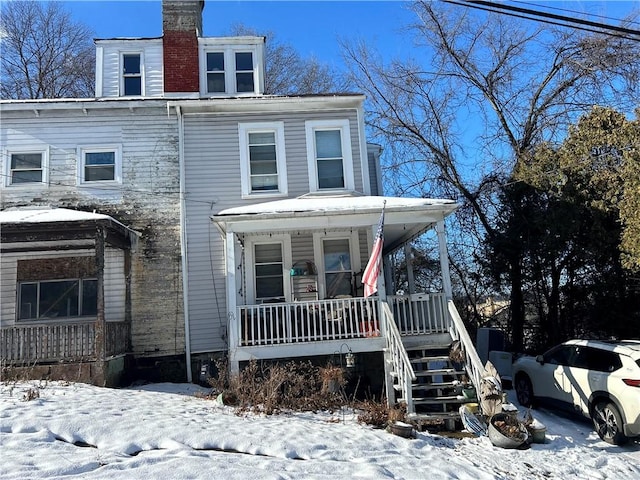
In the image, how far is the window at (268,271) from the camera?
12.5m

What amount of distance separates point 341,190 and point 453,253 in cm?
770

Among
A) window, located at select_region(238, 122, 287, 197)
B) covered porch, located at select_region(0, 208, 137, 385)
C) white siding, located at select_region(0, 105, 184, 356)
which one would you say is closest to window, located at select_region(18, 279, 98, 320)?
covered porch, located at select_region(0, 208, 137, 385)

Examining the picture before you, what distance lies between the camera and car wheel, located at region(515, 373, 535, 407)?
10262 mm

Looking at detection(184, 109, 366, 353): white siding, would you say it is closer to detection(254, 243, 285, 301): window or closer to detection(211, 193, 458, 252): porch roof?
detection(254, 243, 285, 301): window

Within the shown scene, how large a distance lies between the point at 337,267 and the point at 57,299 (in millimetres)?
7296

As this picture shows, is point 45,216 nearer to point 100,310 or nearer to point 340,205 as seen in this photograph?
point 100,310

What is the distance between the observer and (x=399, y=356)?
8820 millimetres

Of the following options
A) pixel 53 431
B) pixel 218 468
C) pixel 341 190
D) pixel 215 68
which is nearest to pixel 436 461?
pixel 218 468

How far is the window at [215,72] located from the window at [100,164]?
3447 mm

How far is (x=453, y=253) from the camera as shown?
18656 millimetres

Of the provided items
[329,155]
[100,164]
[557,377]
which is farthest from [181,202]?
[557,377]

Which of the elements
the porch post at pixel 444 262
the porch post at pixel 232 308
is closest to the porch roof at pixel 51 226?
the porch post at pixel 232 308

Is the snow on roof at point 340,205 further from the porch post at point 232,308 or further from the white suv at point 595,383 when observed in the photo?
the white suv at point 595,383

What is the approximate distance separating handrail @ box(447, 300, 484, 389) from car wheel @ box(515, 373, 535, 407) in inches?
86.7
